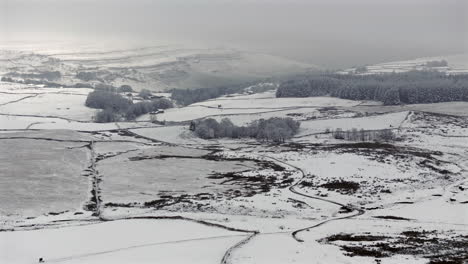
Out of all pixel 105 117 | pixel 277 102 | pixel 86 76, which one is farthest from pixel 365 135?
pixel 86 76

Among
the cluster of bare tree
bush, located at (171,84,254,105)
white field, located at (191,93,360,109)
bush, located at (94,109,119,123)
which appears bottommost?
the cluster of bare tree

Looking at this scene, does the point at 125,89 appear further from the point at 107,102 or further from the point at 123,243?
the point at 123,243

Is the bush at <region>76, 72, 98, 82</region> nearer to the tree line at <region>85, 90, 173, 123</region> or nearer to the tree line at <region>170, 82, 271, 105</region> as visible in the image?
the tree line at <region>170, 82, 271, 105</region>

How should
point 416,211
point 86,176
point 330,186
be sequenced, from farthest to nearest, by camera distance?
point 86,176, point 330,186, point 416,211

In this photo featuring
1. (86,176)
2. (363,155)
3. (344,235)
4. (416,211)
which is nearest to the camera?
(344,235)

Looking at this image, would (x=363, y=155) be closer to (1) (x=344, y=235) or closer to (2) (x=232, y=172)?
(2) (x=232, y=172)

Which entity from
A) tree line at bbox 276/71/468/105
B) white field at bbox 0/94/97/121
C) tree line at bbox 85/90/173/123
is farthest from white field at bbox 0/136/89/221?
tree line at bbox 276/71/468/105

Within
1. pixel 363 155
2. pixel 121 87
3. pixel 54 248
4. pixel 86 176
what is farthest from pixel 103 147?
pixel 121 87
